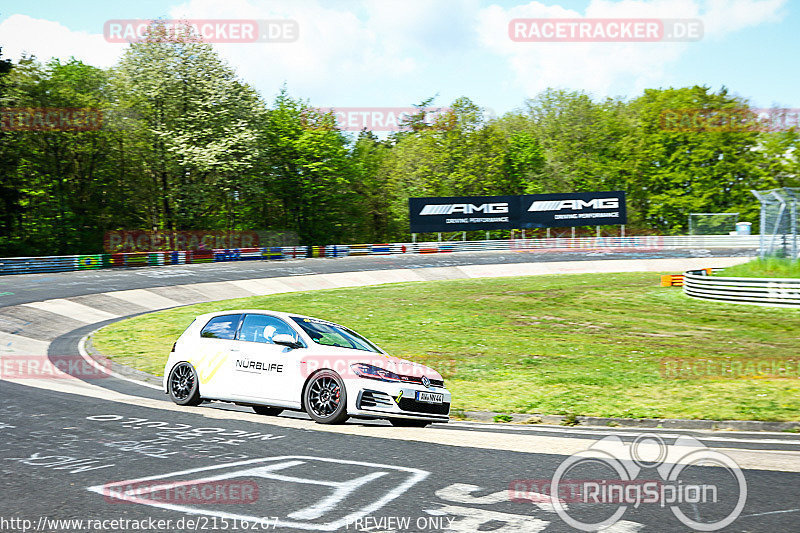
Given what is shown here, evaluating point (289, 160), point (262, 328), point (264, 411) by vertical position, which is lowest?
point (264, 411)

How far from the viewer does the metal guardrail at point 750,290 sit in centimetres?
2547

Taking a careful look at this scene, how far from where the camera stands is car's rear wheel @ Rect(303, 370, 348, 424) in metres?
9.75

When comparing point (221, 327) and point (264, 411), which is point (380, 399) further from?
point (221, 327)

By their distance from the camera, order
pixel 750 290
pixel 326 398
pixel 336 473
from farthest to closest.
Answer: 1. pixel 750 290
2. pixel 326 398
3. pixel 336 473

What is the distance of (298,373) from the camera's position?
10.2 metres

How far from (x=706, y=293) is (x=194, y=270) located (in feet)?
91.0

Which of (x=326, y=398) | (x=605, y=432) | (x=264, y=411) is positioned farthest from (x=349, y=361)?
(x=605, y=432)

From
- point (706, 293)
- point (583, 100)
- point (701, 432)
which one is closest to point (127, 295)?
point (706, 293)

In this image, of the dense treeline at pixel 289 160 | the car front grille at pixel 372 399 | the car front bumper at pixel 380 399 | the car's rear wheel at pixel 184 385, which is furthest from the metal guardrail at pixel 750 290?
the dense treeline at pixel 289 160

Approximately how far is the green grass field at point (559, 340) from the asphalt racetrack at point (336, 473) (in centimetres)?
212

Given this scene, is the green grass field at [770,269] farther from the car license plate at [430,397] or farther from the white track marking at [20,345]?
the white track marking at [20,345]

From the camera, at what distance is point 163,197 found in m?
60.7

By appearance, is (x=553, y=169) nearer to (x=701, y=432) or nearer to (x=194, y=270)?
(x=194, y=270)

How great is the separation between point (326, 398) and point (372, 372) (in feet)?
2.49
